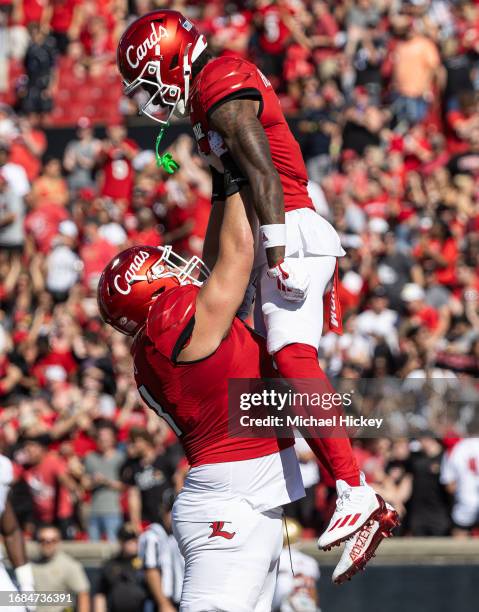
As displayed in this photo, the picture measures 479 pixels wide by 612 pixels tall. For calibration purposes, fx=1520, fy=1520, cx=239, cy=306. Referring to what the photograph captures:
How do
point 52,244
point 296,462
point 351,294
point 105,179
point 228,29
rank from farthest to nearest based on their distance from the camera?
point 228,29 < point 105,179 < point 52,244 < point 351,294 < point 296,462

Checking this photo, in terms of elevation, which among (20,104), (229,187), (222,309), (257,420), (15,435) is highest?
(20,104)

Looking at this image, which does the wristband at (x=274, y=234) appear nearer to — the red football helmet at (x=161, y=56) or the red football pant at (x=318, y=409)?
the red football pant at (x=318, y=409)

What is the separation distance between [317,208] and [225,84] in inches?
371

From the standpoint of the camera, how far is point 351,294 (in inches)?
568

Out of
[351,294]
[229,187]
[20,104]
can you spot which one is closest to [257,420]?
[229,187]

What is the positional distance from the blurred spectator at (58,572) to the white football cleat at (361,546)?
17.2ft

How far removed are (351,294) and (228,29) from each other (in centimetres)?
534

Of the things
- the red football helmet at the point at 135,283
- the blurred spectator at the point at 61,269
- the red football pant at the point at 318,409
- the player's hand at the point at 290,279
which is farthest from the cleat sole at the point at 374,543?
the blurred spectator at the point at 61,269

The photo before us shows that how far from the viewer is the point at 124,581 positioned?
11.1 metres

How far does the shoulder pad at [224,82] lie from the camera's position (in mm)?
5926

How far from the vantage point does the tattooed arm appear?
5.88m

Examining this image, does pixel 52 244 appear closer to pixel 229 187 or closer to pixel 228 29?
pixel 228 29

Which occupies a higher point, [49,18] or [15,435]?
[49,18]

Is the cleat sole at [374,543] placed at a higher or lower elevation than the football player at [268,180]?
lower
